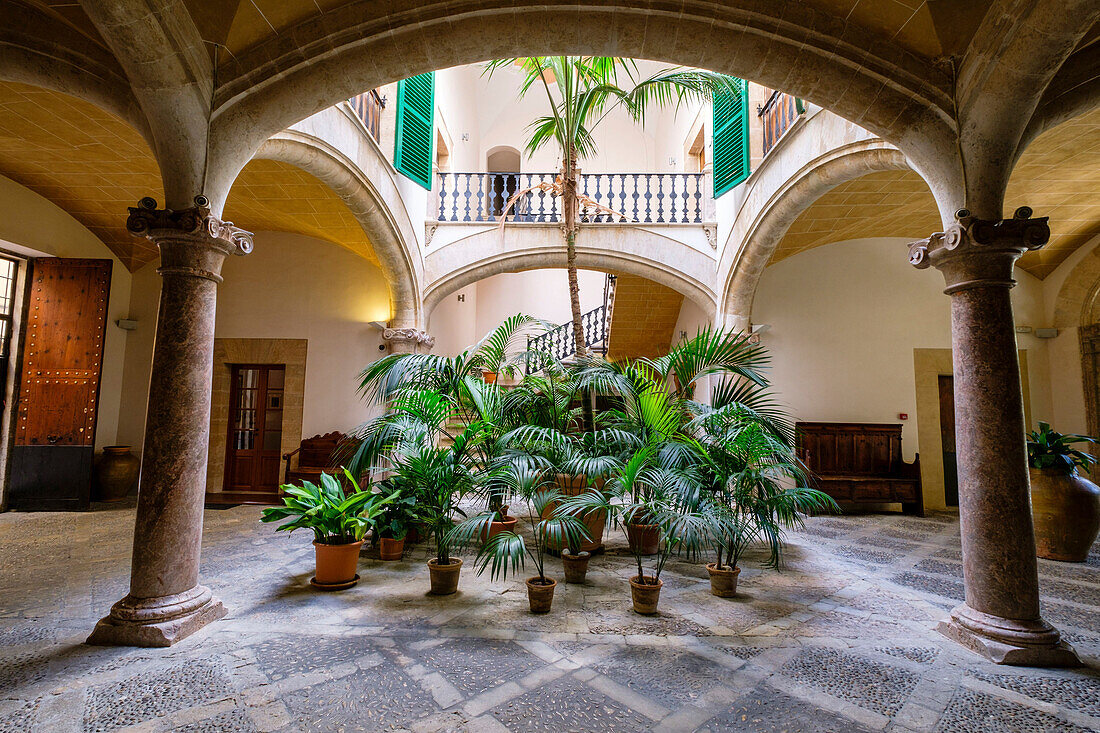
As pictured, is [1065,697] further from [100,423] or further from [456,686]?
[100,423]

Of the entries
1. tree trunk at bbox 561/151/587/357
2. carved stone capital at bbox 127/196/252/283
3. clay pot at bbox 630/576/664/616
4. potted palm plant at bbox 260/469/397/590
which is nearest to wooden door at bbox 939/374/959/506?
tree trunk at bbox 561/151/587/357

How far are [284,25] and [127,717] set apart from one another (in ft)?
11.2

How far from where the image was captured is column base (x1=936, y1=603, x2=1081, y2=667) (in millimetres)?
2811

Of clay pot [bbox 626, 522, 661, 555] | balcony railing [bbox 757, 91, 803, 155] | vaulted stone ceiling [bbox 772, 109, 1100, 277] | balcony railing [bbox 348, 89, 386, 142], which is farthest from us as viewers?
balcony railing [bbox 348, 89, 386, 142]

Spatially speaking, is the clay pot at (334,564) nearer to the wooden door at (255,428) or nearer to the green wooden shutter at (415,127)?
the wooden door at (255,428)

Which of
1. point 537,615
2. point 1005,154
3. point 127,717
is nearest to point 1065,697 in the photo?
point 537,615

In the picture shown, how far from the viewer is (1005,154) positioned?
10.5ft

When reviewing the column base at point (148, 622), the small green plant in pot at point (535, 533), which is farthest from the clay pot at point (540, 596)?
the column base at point (148, 622)

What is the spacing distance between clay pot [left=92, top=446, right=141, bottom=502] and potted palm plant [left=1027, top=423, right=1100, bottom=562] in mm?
9844

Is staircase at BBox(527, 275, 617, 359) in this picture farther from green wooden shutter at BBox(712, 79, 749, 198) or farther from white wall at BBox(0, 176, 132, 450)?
white wall at BBox(0, 176, 132, 450)

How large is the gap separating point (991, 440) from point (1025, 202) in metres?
5.30

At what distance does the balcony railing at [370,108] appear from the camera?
645 centimetres

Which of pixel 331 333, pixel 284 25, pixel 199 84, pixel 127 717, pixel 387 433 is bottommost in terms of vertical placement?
pixel 127 717

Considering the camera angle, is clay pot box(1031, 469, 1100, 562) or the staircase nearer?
clay pot box(1031, 469, 1100, 562)
